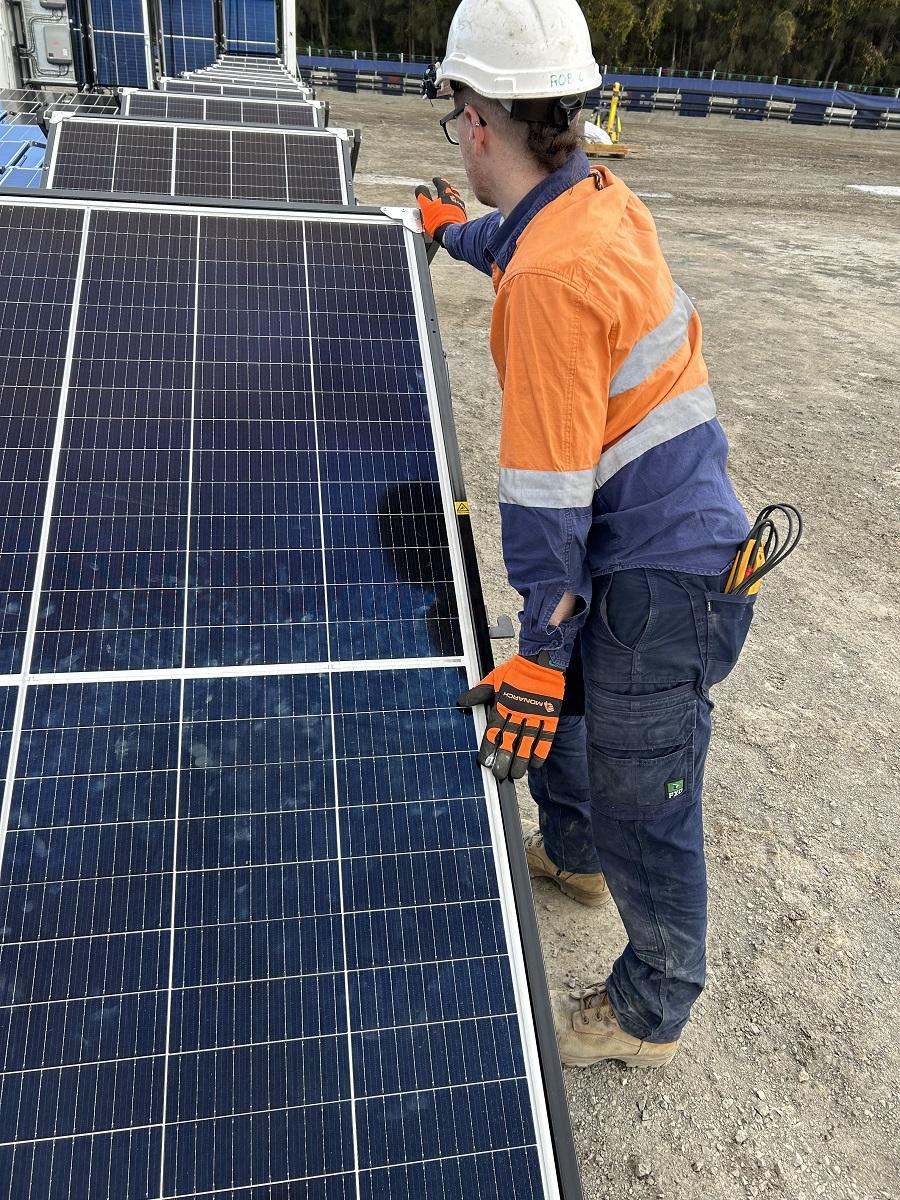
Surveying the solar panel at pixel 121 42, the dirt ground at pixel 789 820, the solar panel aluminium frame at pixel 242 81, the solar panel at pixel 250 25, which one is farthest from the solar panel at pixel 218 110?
the solar panel at pixel 250 25

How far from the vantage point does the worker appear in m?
2.40

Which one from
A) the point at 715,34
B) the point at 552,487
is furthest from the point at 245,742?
the point at 715,34

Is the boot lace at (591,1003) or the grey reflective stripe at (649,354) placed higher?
the grey reflective stripe at (649,354)

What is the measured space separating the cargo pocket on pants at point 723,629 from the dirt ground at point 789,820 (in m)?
1.83

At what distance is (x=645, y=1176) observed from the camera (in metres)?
3.16

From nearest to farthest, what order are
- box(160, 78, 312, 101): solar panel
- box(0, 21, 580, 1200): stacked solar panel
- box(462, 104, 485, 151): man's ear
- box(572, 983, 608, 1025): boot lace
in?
box(0, 21, 580, 1200): stacked solar panel
box(462, 104, 485, 151): man's ear
box(572, 983, 608, 1025): boot lace
box(160, 78, 312, 101): solar panel

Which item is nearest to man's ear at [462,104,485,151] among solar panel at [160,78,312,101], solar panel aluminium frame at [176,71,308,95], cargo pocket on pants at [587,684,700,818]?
cargo pocket on pants at [587,684,700,818]

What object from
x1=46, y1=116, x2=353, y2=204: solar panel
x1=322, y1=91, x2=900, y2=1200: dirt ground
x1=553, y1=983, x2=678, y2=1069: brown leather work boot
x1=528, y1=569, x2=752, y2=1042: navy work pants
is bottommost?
x1=322, y1=91, x2=900, y2=1200: dirt ground

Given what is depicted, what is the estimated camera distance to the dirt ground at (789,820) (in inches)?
130

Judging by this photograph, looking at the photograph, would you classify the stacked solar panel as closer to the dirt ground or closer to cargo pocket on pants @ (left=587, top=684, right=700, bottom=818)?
cargo pocket on pants @ (left=587, top=684, right=700, bottom=818)

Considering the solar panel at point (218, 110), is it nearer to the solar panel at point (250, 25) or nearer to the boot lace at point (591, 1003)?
the boot lace at point (591, 1003)

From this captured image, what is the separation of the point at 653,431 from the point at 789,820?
3.01 meters

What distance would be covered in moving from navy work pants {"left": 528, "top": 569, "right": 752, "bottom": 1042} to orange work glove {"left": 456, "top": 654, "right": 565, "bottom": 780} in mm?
203

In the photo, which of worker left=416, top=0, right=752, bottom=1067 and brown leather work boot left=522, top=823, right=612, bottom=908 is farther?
brown leather work boot left=522, top=823, right=612, bottom=908
